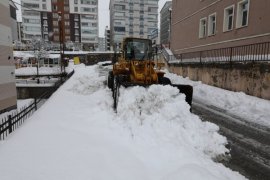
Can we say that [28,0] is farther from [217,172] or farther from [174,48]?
[217,172]

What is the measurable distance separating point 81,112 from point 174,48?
26.7 metres

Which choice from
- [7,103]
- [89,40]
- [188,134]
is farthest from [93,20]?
[188,134]

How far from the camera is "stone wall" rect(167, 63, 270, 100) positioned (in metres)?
10.9

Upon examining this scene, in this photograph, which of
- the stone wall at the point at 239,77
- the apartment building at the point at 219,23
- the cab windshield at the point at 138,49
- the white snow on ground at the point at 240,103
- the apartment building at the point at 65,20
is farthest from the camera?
the apartment building at the point at 65,20

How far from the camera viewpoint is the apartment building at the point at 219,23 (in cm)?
1505

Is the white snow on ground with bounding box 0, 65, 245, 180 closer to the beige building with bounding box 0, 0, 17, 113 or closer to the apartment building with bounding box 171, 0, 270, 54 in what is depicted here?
the apartment building with bounding box 171, 0, 270, 54

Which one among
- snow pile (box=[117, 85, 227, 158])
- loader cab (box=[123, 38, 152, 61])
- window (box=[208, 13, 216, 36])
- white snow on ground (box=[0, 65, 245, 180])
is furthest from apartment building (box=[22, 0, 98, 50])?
white snow on ground (box=[0, 65, 245, 180])

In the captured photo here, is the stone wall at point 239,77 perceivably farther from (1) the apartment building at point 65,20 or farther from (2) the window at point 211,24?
(1) the apartment building at point 65,20

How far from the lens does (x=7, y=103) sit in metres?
18.2

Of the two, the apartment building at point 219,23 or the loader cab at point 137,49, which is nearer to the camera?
the loader cab at point 137,49

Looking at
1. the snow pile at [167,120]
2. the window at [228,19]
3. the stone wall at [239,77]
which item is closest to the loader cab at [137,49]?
the snow pile at [167,120]

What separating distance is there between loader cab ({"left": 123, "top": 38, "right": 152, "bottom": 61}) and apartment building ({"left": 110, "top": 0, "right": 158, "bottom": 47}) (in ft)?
271

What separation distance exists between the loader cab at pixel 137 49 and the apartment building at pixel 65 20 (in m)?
70.9

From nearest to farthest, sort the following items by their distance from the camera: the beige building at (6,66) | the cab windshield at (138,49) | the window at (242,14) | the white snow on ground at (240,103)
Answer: the white snow on ground at (240,103) < the cab windshield at (138,49) < the window at (242,14) < the beige building at (6,66)
